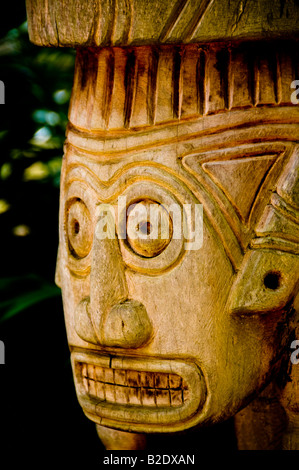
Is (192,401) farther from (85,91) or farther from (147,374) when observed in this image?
(85,91)

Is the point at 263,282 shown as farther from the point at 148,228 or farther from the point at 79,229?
the point at 79,229

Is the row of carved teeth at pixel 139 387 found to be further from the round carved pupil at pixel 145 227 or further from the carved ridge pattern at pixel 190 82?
the carved ridge pattern at pixel 190 82

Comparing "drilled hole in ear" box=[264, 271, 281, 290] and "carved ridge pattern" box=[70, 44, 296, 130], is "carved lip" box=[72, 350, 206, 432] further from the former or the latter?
"carved ridge pattern" box=[70, 44, 296, 130]

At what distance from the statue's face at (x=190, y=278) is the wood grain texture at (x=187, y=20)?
199mm

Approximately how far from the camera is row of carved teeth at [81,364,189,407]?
135 centimetres

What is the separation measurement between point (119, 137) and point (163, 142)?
103 millimetres

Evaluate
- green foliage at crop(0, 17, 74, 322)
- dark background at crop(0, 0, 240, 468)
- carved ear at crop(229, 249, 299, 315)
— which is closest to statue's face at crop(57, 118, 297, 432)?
carved ear at crop(229, 249, 299, 315)

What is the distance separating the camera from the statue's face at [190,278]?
129 centimetres

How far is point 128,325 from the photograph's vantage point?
1313 mm

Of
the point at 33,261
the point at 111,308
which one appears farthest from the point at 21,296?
the point at 111,308

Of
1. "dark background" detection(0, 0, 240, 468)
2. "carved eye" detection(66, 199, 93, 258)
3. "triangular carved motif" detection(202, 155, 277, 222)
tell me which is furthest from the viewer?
"dark background" detection(0, 0, 240, 468)

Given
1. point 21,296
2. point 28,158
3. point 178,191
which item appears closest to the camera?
point 178,191

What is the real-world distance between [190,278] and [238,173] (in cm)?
24

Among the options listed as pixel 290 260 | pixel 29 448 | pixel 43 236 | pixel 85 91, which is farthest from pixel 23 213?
pixel 290 260
